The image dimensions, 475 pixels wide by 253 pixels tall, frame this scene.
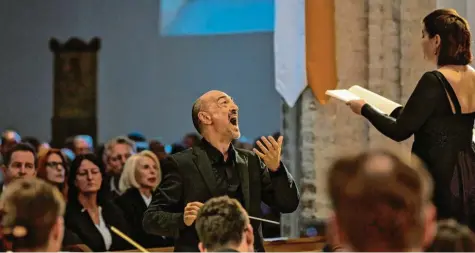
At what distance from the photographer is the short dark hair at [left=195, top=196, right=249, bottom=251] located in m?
3.00

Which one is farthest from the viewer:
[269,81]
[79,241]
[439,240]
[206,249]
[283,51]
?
[269,81]

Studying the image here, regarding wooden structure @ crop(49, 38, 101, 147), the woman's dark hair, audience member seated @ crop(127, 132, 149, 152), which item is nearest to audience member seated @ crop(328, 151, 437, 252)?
the woman's dark hair

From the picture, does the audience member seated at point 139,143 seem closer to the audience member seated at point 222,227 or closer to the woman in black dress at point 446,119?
the woman in black dress at point 446,119

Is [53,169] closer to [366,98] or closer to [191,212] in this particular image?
[366,98]

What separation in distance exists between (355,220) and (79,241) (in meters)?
3.81

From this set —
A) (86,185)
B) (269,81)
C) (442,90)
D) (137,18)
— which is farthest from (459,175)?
(137,18)

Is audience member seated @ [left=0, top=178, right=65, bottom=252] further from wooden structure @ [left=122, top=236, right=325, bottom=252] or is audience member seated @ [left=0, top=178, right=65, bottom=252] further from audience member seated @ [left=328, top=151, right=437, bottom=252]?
wooden structure @ [left=122, top=236, right=325, bottom=252]

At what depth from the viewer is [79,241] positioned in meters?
5.41

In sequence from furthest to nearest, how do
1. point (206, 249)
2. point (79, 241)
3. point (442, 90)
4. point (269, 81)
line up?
point (269, 81), point (79, 241), point (442, 90), point (206, 249)

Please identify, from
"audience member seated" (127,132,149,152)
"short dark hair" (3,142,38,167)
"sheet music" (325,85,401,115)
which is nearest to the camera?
"sheet music" (325,85,401,115)

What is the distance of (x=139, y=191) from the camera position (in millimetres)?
6180

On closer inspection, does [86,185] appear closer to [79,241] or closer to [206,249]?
[79,241]

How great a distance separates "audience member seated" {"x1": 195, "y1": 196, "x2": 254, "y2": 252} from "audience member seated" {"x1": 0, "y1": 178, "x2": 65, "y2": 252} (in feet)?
2.58

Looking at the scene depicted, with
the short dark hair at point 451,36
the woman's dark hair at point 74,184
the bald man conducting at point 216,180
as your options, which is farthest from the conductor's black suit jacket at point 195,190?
the woman's dark hair at point 74,184
